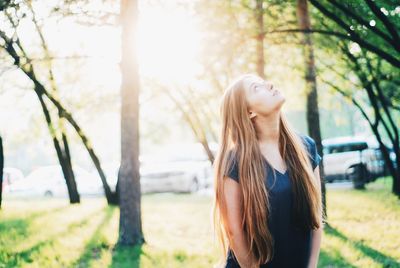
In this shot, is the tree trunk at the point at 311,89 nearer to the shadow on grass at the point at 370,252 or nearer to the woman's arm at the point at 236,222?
the shadow on grass at the point at 370,252

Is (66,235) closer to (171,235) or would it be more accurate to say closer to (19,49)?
(171,235)

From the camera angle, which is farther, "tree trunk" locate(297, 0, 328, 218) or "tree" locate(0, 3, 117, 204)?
"tree trunk" locate(297, 0, 328, 218)

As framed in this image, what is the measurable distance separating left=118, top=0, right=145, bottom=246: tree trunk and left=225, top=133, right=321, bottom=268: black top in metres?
5.90

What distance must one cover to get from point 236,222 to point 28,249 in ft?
21.5

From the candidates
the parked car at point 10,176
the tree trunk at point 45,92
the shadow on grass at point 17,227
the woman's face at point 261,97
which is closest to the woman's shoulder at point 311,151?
the woman's face at point 261,97

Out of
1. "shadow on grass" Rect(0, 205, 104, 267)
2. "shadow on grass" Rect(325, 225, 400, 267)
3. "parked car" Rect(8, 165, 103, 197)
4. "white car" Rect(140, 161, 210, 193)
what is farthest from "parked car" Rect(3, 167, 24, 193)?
"shadow on grass" Rect(325, 225, 400, 267)

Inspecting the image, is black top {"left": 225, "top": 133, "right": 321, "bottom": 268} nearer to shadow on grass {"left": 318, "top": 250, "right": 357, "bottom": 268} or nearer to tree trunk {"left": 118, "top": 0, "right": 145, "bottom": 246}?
shadow on grass {"left": 318, "top": 250, "right": 357, "bottom": 268}

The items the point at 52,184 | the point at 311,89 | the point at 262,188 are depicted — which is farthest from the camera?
the point at 52,184

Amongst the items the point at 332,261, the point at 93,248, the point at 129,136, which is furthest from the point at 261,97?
the point at 93,248

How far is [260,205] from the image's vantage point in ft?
7.70

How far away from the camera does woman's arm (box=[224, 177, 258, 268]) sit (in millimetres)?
2398

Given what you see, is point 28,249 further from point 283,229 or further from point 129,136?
point 283,229

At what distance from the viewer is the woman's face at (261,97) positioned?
254cm

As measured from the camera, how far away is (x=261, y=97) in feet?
8.33
